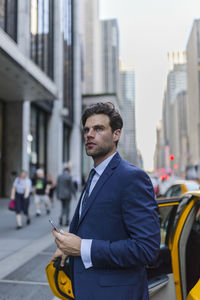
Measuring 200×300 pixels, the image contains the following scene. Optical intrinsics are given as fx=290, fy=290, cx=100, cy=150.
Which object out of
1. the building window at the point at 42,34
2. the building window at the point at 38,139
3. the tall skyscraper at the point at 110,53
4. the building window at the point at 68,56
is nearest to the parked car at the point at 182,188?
the building window at the point at 38,139

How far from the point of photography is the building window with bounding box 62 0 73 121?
94.5 feet

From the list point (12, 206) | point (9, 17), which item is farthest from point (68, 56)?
point (12, 206)

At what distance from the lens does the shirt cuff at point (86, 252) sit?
56.4 inches

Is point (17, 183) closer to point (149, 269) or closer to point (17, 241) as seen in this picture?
point (17, 241)

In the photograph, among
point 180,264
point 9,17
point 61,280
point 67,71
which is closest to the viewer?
point 61,280

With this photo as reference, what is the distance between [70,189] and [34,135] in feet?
43.7

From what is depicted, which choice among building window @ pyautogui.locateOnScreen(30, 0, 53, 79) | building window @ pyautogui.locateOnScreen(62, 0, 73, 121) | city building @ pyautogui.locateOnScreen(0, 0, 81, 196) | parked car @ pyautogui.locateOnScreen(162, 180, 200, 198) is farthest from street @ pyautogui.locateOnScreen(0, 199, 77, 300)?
building window @ pyautogui.locateOnScreen(62, 0, 73, 121)

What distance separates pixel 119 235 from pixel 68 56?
102 feet

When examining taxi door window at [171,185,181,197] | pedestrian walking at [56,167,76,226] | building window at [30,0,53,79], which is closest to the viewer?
taxi door window at [171,185,181,197]

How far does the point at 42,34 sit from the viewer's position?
22.6 meters

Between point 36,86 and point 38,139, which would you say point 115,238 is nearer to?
point 36,86

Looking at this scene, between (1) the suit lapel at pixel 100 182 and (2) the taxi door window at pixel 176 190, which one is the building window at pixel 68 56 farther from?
(1) the suit lapel at pixel 100 182

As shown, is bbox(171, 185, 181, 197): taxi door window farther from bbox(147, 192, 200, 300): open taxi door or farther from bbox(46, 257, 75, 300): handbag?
bbox(46, 257, 75, 300): handbag

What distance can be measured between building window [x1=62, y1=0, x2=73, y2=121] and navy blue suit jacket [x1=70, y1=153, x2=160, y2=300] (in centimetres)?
2842
